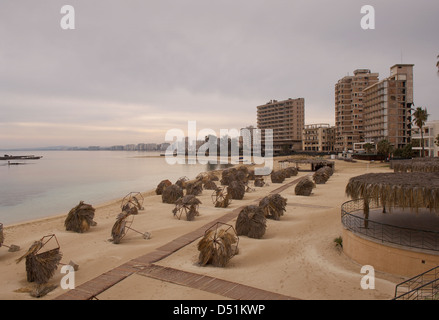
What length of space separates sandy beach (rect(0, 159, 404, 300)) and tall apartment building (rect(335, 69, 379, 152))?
77371 millimetres

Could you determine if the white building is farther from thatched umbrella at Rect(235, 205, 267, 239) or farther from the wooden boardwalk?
the wooden boardwalk

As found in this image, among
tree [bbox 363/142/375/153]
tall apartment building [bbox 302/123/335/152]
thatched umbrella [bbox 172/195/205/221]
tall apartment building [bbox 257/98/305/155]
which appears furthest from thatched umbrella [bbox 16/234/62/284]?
tall apartment building [bbox 257/98/305/155]

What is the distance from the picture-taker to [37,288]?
8.68 metres

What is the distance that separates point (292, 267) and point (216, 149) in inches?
5716

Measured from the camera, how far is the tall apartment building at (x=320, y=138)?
96812 millimetres

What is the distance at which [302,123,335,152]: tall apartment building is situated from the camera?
318 ft

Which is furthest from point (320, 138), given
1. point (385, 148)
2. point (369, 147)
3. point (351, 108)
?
point (385, 148)

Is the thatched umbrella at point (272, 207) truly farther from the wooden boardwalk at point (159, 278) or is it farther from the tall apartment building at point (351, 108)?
the tall apartment building at point (351, 108)

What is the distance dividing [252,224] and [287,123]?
105545mm

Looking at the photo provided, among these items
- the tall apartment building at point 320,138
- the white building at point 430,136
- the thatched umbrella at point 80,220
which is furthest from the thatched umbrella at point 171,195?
the tall apartment building at point 320,138

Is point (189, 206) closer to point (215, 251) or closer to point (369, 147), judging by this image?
point (215, 251)

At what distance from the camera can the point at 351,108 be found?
89.6 meters

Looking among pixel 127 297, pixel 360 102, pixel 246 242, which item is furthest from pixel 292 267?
pixel 360 102
